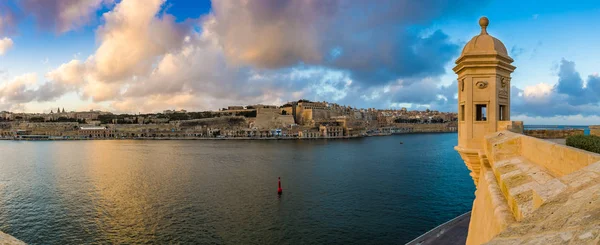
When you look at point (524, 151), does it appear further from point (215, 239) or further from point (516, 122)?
point (215, 239)

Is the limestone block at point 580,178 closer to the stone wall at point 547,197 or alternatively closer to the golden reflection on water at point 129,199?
the stone wall at point 547,197

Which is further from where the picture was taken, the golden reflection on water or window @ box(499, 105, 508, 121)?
the golden reflection on water

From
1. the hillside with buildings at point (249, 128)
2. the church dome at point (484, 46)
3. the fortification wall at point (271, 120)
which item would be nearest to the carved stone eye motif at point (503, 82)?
the church dome at point (484, 46)

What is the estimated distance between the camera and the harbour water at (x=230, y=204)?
15070mm

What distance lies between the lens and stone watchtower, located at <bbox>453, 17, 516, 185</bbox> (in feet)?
24.0

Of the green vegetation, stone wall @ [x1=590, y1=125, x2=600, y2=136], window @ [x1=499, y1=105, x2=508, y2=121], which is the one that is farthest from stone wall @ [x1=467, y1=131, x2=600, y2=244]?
stone wall @ [x1=590, y1=125, x2=600, y2=136]

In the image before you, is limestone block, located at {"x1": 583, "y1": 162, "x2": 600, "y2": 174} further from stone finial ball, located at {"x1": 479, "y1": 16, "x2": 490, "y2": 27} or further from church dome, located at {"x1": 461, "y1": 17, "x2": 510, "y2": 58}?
stone finial ball, located at {"x1": 479, "y1": 16, "x2": 490, "y2": 27}

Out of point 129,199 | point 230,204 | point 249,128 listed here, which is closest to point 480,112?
point 230,204

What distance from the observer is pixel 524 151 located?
14.0ft

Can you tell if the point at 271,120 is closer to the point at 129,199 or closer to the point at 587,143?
the point at 129,199

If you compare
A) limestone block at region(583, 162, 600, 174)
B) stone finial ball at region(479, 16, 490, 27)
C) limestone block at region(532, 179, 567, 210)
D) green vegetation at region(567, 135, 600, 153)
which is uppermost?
stone finial ball at region(479, 16, 490, 27)

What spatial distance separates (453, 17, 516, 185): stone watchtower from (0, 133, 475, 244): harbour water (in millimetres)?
7841

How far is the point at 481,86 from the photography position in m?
7.42

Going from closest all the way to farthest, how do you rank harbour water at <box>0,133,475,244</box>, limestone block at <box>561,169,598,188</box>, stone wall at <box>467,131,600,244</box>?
stone wall at <box>467,131,600,244</box>, limestone block at <box>561,169,598,188</box>, harbour water at <box>0,133,475,244</box>
